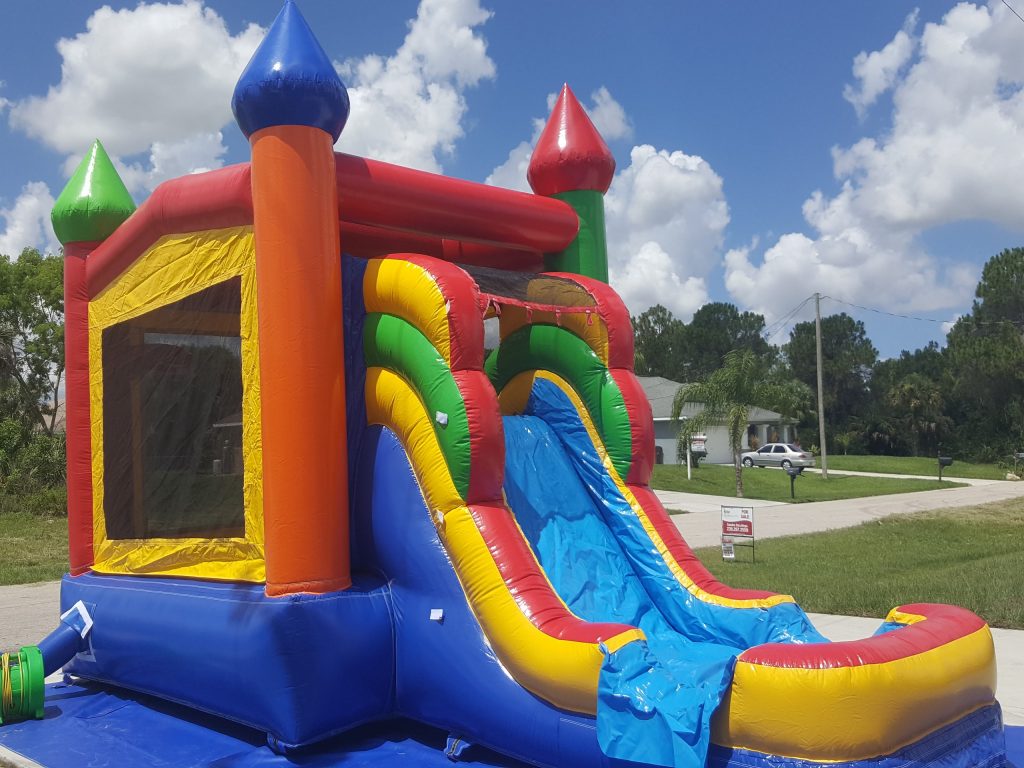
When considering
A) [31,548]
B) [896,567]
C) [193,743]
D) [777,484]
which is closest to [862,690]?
[193,743]

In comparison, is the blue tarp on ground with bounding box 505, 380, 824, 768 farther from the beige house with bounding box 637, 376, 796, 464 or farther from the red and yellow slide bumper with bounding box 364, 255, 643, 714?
the beige house with bounding box 637, 376, 796, 464

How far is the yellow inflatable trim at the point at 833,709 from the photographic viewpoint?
320cm

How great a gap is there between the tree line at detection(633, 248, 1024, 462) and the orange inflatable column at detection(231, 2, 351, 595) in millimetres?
17849

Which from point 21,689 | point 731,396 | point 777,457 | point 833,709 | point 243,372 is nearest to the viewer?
point 833,709

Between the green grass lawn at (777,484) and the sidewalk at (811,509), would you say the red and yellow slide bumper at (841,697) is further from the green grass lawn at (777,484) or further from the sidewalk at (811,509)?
the green grass lawn at (777,484)

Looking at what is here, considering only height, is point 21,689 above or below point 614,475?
below

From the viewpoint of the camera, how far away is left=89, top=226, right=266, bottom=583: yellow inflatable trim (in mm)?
4848

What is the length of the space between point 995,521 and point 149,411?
1396 centimetres

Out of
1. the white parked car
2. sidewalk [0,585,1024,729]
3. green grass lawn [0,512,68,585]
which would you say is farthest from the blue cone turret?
the white parked car

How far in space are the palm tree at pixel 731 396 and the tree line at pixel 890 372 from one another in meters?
0.24

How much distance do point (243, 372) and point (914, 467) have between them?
34472 mm

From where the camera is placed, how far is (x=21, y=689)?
5281 millimetres

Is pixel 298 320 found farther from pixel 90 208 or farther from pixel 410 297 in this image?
pixel 90 208

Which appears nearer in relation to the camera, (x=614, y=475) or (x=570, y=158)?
(x=614, y=475)
